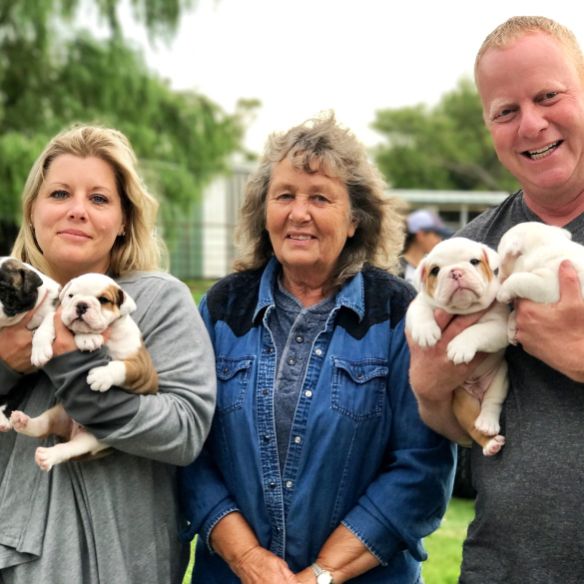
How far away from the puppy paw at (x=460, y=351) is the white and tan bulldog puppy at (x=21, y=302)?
149 centimetres

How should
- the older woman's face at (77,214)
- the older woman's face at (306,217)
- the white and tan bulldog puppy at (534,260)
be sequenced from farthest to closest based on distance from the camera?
the older woman's face at (306,217)
the older woman's face at (77,214)
the white and tan bulldog puppy at (534,260)

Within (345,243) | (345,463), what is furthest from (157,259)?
(345,463)

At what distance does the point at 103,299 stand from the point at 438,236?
7496 millimetres

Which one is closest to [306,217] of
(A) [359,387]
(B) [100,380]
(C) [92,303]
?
(A) [359,387]

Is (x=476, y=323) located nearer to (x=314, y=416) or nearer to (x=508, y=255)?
(x=508, y=255)

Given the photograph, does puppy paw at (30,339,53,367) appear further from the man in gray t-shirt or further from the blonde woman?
the man in gray t-shirt

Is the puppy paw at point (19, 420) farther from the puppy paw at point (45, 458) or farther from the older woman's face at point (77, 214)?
the older woman's face at point (77, 214)

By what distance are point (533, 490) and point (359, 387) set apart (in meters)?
0.86

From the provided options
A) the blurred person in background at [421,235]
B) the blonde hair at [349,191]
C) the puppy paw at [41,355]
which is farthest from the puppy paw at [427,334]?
the blurred person in background at [421,235]

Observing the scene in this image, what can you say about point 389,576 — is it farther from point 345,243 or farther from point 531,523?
point 345,243

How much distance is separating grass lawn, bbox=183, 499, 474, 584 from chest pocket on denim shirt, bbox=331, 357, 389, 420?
8.33ft

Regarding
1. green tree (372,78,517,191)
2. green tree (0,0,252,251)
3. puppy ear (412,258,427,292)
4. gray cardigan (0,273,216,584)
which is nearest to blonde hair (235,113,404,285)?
puppy ear (412,258,427,292)

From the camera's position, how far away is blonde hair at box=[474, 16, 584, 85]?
10.2 feet

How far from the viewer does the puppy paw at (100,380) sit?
10.2 feet
